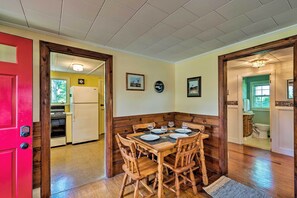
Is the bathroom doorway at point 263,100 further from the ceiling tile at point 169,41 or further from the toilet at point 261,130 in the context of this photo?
the ceiling tile at point 169,41

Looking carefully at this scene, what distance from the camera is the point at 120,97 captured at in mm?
2719

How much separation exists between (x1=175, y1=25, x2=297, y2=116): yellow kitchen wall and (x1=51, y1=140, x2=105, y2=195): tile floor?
2210 millimetres

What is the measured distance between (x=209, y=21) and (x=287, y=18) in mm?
879

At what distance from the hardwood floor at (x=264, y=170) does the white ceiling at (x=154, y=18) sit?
2.28 metres

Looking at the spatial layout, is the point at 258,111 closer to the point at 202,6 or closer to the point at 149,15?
the point at 202,6

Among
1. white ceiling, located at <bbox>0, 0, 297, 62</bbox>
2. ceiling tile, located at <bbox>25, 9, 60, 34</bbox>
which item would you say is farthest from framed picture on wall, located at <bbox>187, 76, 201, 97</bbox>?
ceiling tile, located at <bbox>25, 9, 60, 34</bbox>

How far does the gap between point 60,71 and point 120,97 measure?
3.31 meters

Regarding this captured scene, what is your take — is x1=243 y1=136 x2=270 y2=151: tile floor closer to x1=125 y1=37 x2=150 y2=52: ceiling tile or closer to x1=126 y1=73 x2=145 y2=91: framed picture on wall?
x1=126 y1=73 x2=145 y2=91: framed picture on wall

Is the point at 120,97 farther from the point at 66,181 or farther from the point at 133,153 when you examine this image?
the point at 66,181

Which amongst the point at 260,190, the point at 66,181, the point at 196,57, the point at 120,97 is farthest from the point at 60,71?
the point at 260,190

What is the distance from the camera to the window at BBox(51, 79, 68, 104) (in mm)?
4801

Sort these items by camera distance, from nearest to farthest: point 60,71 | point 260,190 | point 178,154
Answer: point 178,154 < point 260,190 < point 60,71

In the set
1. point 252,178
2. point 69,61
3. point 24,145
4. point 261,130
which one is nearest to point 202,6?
point 24,145

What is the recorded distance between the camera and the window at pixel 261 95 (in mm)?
5438
